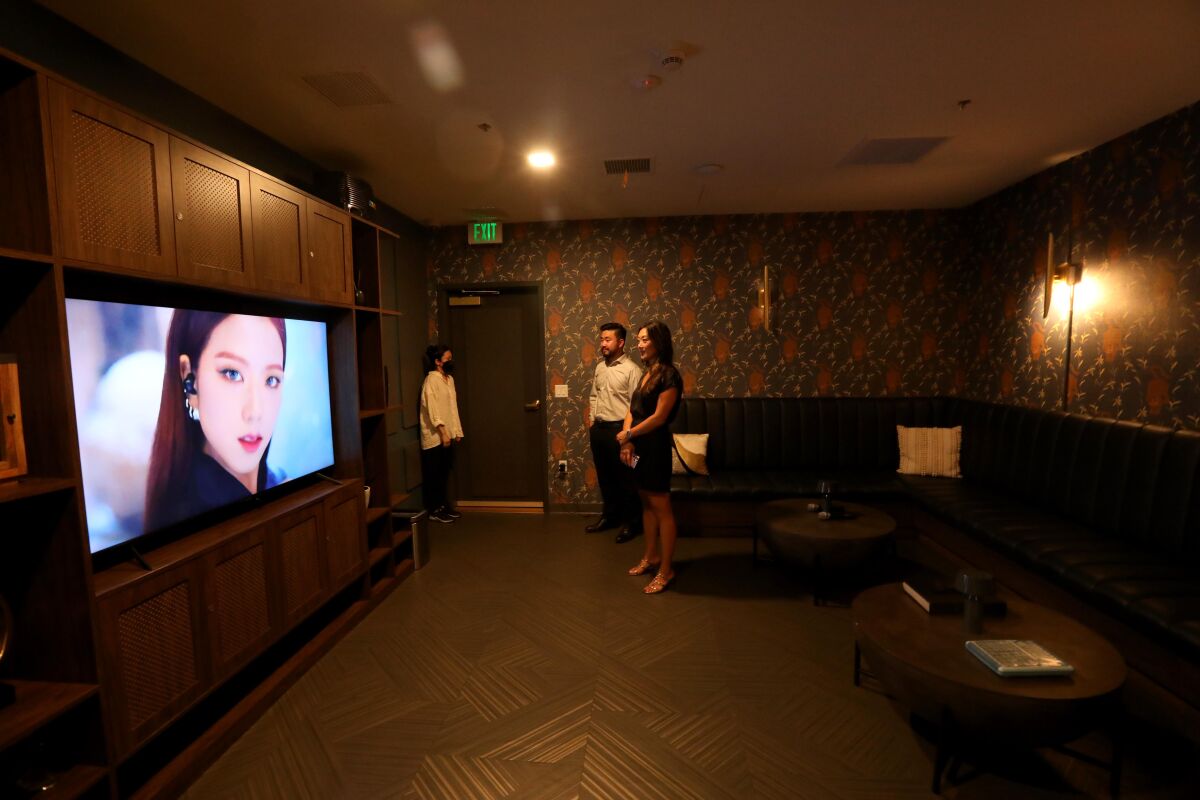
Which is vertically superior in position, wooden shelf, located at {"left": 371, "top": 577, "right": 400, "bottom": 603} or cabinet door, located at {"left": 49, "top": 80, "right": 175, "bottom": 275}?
cabinet door, located at {"left": 49, "top": 80, "right": 175, "bottom": 275}

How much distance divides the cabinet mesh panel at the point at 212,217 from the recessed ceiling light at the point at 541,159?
5.30ft

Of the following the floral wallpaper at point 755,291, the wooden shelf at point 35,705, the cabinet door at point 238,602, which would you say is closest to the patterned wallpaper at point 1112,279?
the floral wallpaper at point 755,291

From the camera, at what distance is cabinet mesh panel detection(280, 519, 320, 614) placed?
2590mm

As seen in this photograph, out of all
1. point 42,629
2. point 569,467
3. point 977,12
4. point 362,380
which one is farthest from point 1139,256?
point 42,629

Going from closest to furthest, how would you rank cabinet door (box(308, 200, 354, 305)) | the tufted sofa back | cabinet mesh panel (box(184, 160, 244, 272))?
1. cabinet mesh panel (box(184, 160, 244, 272))
2. the tufted sofa back
3. cabinet door (box(308, 200, 354, 305))

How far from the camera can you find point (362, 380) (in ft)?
11.7

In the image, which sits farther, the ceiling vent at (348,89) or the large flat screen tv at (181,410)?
the ceiling vent at (348,89)

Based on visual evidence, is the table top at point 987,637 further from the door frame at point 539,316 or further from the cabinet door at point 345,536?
the door frame at point 539,316

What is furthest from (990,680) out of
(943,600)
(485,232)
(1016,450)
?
(485,232)

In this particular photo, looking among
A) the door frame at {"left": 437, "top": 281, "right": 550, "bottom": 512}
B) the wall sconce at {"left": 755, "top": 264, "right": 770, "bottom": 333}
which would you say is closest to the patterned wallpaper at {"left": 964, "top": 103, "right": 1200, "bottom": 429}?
the wall sconce at {"left": 755, "top": 264, "right": 770, "bottom": 333}

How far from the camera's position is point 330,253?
3.07 meters

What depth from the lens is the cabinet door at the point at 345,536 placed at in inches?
116

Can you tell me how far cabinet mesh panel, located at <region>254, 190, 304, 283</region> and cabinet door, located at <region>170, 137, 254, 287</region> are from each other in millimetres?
83

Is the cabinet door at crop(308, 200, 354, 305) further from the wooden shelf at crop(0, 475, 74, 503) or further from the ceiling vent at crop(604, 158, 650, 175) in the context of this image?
the ceiling vent at crop(604, 158, 650, 175)
